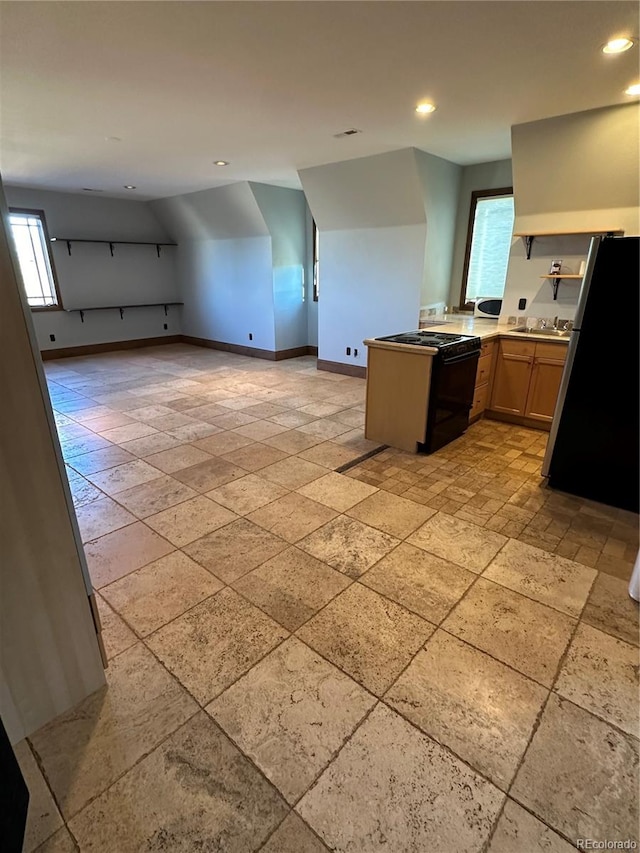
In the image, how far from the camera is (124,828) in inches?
47.9

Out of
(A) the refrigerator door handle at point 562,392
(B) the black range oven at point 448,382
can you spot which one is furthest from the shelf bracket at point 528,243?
(A) the refrigerator door handle at point 562,392

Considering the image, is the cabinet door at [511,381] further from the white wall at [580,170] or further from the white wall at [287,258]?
the white wall at [287,258]

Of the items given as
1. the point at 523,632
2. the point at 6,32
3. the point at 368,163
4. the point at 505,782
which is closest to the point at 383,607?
the point at 523,632

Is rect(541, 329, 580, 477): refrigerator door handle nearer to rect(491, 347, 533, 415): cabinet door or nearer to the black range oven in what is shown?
the black range oven

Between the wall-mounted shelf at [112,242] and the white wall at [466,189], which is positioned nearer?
the white wall at [466,189]

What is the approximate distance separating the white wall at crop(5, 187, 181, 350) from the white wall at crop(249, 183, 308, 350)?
292 centimetres

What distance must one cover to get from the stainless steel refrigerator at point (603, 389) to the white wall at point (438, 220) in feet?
8.82

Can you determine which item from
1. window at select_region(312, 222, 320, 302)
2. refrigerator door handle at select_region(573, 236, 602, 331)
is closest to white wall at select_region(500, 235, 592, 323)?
refrigerator door handle at select_region(573, 236, 602, 331)

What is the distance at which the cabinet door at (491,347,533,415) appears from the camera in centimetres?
413

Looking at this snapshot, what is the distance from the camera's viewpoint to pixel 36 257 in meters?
7.14

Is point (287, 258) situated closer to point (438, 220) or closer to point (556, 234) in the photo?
point (438, 220)

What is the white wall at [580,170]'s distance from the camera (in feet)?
11.1

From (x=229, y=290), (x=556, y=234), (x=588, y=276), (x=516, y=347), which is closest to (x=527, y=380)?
(x=516, y=347)

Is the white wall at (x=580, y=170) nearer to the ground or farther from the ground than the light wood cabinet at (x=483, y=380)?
farther from the ground
